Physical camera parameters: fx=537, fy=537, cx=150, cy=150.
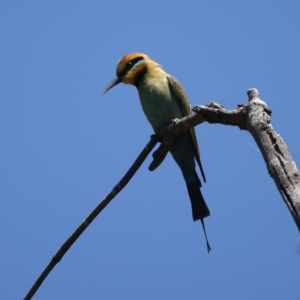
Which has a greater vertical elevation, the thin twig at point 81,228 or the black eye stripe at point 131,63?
the black eye stripe at point 131,63

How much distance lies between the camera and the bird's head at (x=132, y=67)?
164 inches

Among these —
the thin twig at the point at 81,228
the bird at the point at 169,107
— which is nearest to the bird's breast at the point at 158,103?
the bird at the point at 169,107

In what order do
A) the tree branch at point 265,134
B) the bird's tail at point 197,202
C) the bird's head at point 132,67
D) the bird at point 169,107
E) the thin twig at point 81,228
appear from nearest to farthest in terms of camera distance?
the tree branch at point 265,134 → the thin twig at point 81,228 → the bird's tail at point 197,202 → the bird at point 169,107 → the bird's head at point 132,67

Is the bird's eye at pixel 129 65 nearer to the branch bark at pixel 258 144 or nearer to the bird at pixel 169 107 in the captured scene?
the bird at pixel 169 107

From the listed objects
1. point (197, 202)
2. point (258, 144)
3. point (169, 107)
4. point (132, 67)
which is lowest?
point (258, 144)

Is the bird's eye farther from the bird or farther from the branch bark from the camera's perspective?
the branch bark

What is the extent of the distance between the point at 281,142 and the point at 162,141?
4.24ft

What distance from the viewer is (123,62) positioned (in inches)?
167

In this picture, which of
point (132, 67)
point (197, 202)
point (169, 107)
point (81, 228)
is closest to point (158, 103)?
point (169, 107)

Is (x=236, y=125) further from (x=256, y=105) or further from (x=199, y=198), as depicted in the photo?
(x=199, y=198)

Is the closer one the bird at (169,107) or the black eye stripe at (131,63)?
the bird at (169,107)

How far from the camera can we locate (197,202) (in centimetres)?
366

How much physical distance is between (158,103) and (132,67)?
479 mm

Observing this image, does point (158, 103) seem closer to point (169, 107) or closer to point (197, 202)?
point (169, 107)
